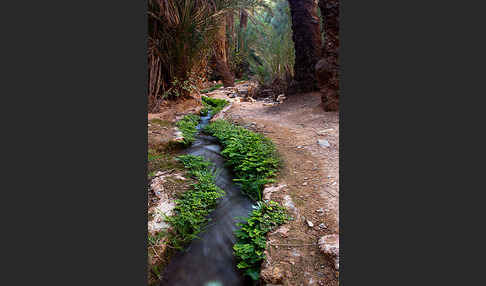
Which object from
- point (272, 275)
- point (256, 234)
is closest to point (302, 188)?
point (256, 234)

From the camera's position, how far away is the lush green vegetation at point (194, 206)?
2.05 m

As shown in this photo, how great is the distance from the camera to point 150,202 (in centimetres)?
231

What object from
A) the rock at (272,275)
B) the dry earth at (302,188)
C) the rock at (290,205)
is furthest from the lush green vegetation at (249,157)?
the rock at (272,275)

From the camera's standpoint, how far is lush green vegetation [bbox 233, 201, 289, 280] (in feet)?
5.78

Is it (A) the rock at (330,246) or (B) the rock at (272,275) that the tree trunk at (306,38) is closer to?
(A) the rock at (330,246)

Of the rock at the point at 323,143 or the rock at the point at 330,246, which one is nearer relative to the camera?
the rock at the point at 330,246

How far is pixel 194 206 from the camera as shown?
2318 mm

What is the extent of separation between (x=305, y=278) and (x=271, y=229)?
1.43ft

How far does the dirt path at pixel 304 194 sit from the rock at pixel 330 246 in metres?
0.03

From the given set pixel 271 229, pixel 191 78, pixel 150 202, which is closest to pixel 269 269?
pixel 271 229

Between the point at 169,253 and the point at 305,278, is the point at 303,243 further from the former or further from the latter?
the point at 169,253

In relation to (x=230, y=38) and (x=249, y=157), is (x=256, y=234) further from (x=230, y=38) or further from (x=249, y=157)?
(x=230, y=38)

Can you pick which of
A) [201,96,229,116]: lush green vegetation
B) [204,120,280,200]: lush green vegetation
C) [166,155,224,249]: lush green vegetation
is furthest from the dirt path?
[201,96,229,116]: lush green vegetation

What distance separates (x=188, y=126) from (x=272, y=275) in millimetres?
2948
